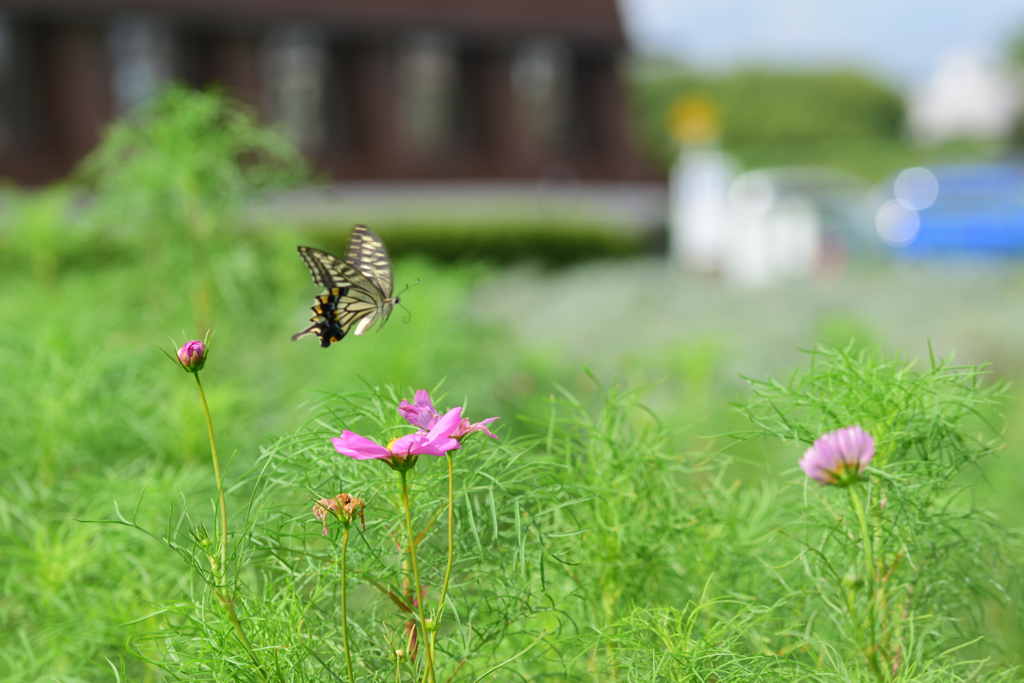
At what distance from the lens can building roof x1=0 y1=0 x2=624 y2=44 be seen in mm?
13391

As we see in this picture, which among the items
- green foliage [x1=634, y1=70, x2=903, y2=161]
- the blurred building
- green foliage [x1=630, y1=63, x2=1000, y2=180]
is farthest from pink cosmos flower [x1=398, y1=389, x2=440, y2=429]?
green foliage [x1=634, y1=70, x2=903, y2=161]

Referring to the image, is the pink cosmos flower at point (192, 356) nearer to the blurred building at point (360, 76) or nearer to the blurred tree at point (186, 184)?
the blurred tree at point (186, 184)

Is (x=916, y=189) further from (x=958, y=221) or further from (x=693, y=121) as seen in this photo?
(x=693, y=121)

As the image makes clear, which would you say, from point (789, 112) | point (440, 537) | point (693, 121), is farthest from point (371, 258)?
point (789, 112)

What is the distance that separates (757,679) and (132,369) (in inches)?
74.2

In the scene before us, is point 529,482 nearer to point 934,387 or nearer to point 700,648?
point 700,648

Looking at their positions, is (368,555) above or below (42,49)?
below

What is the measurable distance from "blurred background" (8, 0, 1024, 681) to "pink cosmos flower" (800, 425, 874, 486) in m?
0.53

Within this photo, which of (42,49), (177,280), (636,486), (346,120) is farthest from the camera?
(346,120)

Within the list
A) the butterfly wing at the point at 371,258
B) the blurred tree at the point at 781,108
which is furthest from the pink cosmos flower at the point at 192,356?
the blurred tree at the point at 781,108

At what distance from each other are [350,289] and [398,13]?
49.2 ft

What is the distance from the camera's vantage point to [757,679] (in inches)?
49.8

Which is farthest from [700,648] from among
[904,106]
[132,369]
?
[904,106]

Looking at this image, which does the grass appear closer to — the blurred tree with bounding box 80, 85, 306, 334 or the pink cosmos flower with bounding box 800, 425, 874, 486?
the blurred tree with bounding box 80, 85, 306, 334
